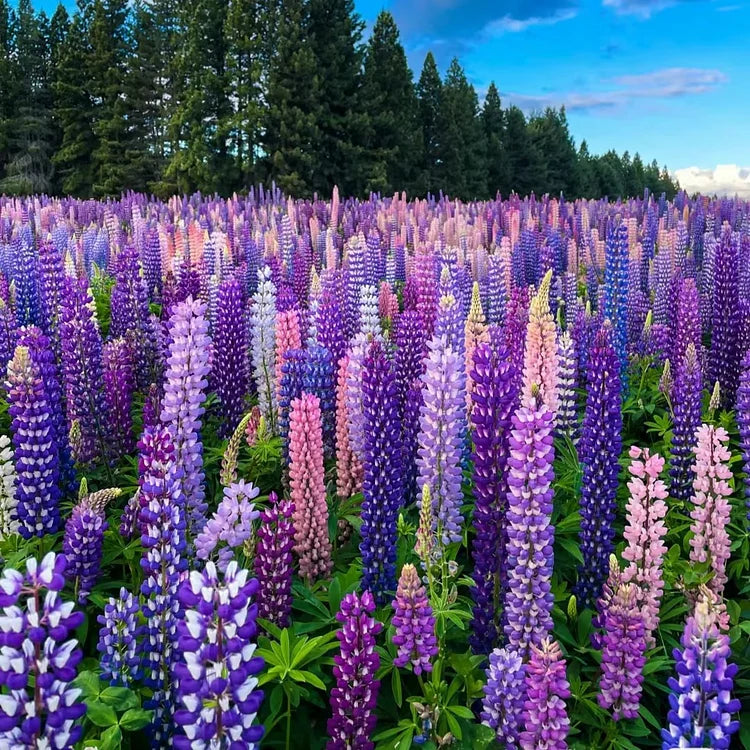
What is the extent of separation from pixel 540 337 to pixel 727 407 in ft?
9.29

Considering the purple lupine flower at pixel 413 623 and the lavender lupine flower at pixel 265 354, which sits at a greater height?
the lavender lupine flower at pixel 265 354

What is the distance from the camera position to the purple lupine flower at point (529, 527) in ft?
9.09

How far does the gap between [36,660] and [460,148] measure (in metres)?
56.4

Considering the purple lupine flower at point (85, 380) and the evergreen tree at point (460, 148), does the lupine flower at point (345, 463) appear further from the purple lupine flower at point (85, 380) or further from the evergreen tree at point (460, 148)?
the evergreen tree at point (460, 148)

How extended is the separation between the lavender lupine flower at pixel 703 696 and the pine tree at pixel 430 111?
5207cm

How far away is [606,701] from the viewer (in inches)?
114

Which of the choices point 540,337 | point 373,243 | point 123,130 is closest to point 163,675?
point 540,337

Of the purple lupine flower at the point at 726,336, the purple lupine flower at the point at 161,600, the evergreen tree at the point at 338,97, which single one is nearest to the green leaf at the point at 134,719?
the purple lupine flower at the point at 161,600

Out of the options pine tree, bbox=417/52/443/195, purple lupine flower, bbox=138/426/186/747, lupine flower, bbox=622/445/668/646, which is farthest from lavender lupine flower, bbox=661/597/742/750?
pine tree, bbox=417/52/443/195

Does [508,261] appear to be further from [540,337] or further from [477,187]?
[477,187]

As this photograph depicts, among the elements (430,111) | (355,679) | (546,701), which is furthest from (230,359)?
(430,111)

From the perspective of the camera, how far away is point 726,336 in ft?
20.3

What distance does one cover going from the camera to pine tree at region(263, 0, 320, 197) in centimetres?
3781

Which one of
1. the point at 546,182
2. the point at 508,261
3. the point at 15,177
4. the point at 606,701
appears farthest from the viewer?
the point at 546,182
